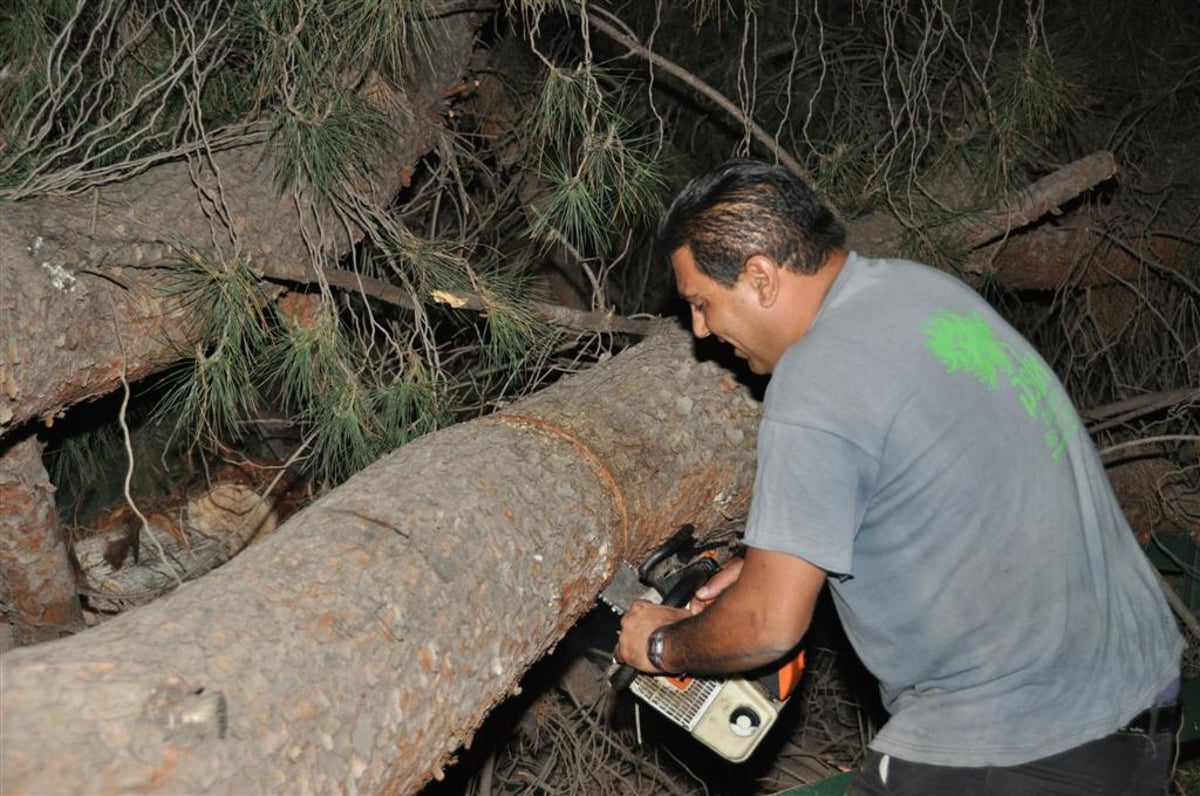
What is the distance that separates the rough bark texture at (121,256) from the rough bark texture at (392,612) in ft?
2.41

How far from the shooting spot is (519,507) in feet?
6.54

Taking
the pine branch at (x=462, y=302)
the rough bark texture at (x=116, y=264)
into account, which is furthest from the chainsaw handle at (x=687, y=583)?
the rough bark texture at (x=116, y=264)

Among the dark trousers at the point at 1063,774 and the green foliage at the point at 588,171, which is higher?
the green foliage at the point at 588,171

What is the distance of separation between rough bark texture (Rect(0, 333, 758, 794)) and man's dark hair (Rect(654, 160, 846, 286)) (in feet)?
1.83

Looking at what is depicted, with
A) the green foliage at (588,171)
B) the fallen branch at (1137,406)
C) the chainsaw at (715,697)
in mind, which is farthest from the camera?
the fallen branch at (1137,406)

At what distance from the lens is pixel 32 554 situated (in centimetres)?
279

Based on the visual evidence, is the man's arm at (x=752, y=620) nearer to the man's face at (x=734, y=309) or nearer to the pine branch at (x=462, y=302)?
the man's face at (x=734, y=309)

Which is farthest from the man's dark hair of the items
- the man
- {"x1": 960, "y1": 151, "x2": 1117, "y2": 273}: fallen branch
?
{"x1": 960, "y1": 151, "x2": 1117, "y2": 273}: fallen branch

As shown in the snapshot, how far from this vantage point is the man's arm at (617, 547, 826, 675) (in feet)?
5.16

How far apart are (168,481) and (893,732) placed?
7.83 feet

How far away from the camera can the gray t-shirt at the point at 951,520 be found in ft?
5.09

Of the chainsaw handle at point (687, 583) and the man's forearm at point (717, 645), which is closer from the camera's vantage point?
the man's forearm at point (717, 645)

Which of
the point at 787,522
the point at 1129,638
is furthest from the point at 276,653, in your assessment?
the point at 1129,638

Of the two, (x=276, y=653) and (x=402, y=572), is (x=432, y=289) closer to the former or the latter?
(x=402, y=572)
